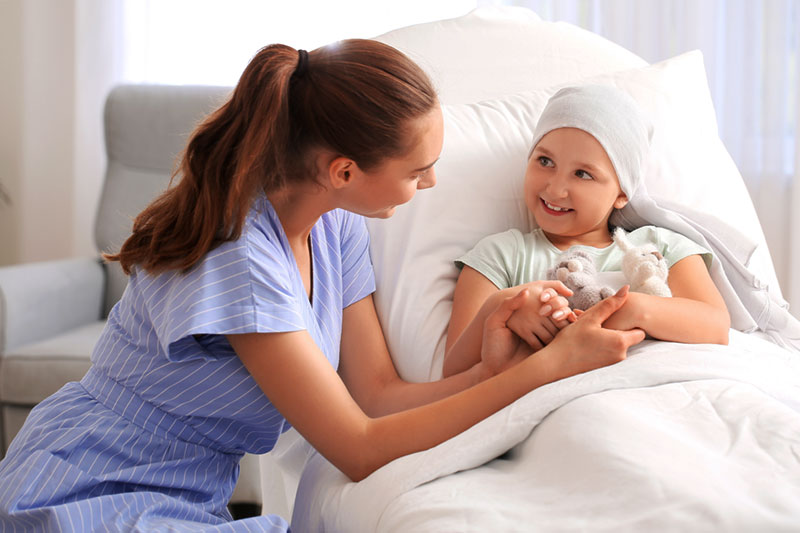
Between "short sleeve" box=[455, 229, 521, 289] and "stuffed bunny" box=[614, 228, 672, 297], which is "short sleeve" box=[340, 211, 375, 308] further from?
"stuffed bunny" box=[614, 228, 672, 297]

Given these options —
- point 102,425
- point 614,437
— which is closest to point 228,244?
point 102,425

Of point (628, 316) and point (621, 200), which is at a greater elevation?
point (621, 200)

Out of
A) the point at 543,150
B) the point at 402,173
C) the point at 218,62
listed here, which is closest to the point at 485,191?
the point at 543,150

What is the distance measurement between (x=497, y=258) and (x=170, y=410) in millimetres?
520

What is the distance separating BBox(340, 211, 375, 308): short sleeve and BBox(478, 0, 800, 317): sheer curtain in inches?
62.2

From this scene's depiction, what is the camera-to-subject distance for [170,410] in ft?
3.19

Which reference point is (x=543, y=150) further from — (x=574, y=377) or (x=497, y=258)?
(x=574, y=377)

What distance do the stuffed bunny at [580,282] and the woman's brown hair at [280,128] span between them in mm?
286

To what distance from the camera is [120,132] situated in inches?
104

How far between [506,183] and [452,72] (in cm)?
35

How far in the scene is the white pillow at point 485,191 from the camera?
119 cm

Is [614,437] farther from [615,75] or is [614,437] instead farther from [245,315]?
[615,75]

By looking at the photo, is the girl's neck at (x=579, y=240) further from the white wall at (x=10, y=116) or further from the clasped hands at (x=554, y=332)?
the white wall at (x=10, y=116)

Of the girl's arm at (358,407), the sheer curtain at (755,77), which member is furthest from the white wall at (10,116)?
the girl's arm at (358,407)
